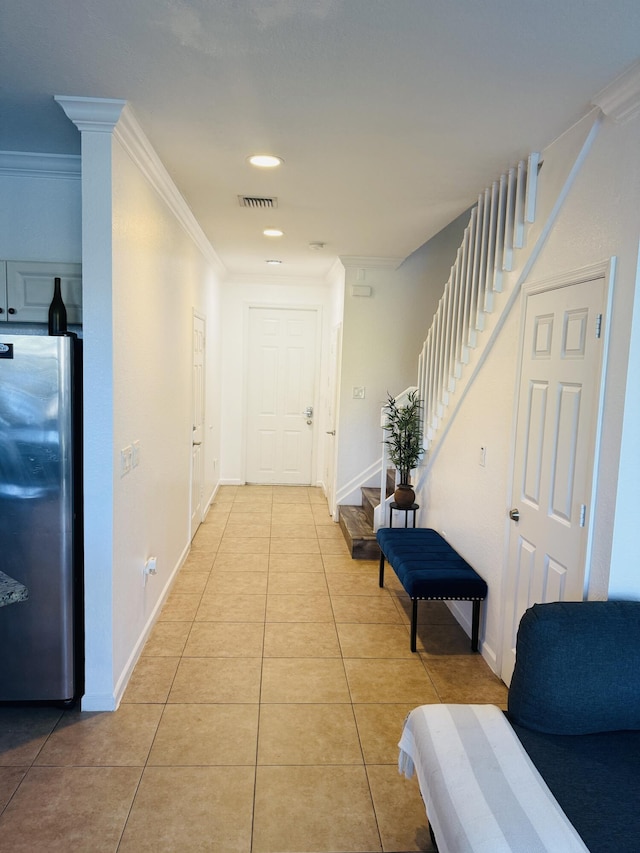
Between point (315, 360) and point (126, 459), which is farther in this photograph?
point (315, 360)

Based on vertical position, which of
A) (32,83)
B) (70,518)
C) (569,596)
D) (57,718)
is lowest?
(57,718)

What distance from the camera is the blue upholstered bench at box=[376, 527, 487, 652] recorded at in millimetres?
3213

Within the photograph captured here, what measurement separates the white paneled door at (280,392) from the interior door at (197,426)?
1785mm

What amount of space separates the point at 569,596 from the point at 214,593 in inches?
97.0

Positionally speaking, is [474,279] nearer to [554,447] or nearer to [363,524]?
[554,447]

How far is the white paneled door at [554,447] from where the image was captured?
7.38 ft

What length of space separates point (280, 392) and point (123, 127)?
5013 millimetres

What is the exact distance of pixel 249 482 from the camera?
7.55 meters

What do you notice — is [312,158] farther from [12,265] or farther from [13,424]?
[13,424]

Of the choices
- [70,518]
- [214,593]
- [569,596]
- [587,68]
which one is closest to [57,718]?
[70,518]

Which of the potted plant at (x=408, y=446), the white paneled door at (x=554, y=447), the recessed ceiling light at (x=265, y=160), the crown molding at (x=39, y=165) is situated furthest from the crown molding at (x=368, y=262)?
the crown molding at (x=39, y=165)

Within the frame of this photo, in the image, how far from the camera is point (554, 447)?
2504 mm

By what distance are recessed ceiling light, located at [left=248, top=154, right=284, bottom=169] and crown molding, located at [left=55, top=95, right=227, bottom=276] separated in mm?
465

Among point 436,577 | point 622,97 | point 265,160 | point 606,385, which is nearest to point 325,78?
point 265,160
